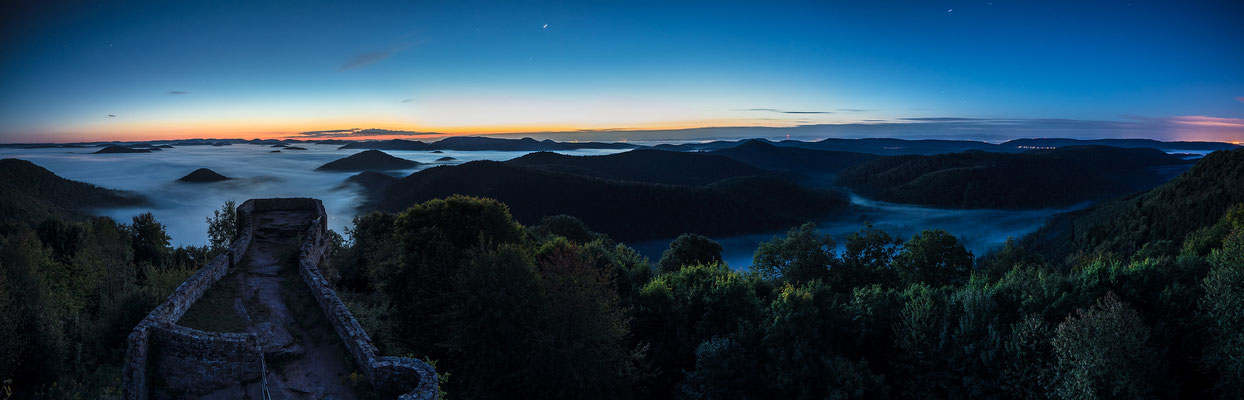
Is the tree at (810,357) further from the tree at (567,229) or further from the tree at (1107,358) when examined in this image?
the tree at (567,229)

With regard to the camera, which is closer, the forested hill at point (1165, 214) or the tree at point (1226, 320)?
the tree at point (1226, 320)

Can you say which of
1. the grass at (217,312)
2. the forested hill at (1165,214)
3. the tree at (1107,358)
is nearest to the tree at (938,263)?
the tree at (1107,358)

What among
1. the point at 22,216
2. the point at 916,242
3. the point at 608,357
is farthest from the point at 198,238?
the point at 916,242

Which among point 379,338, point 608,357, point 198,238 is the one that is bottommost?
point 198,238

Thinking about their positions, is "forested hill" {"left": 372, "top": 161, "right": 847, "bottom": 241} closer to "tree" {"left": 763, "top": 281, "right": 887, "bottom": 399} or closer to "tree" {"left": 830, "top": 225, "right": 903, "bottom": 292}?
"tree" {"left": 830, "top": 225, "right": 903, "bottom": 292}

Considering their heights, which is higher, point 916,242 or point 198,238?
point 916,242

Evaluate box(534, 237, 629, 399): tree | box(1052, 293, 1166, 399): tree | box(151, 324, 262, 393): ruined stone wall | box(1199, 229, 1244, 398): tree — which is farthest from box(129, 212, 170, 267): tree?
box(1199, 229, 1244, 398): tree

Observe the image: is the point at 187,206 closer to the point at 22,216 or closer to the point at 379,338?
the point at 22,216
